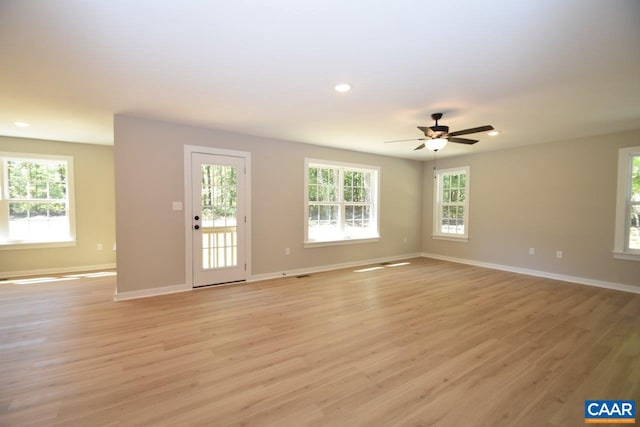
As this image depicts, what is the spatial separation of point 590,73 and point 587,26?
893 mm

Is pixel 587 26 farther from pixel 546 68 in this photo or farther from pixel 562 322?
pixel 562 322

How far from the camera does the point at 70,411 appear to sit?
5.88 feet

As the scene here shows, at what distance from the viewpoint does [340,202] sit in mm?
6023

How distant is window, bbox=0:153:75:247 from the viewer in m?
5.03

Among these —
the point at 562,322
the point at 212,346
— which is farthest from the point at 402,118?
the point at 212,346

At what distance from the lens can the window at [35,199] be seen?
5031 mm

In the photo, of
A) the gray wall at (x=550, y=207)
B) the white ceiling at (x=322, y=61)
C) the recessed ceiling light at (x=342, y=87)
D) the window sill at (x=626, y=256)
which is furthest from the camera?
the gray wall at (x=550, y=207)

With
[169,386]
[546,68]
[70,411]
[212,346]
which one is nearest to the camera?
[70,411]

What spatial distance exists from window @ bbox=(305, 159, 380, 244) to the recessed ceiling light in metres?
2.59

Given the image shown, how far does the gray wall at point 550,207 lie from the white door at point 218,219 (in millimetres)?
4858

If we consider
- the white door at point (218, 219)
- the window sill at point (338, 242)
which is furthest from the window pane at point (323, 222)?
the white door at point (218, 219)

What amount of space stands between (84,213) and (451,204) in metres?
7.69

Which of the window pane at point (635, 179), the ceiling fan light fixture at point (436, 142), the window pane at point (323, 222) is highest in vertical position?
the ceiling fan light fixture at point (436, 142)

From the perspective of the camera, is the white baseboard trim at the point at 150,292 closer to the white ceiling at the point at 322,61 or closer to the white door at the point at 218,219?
the white door at the point at 218,219
